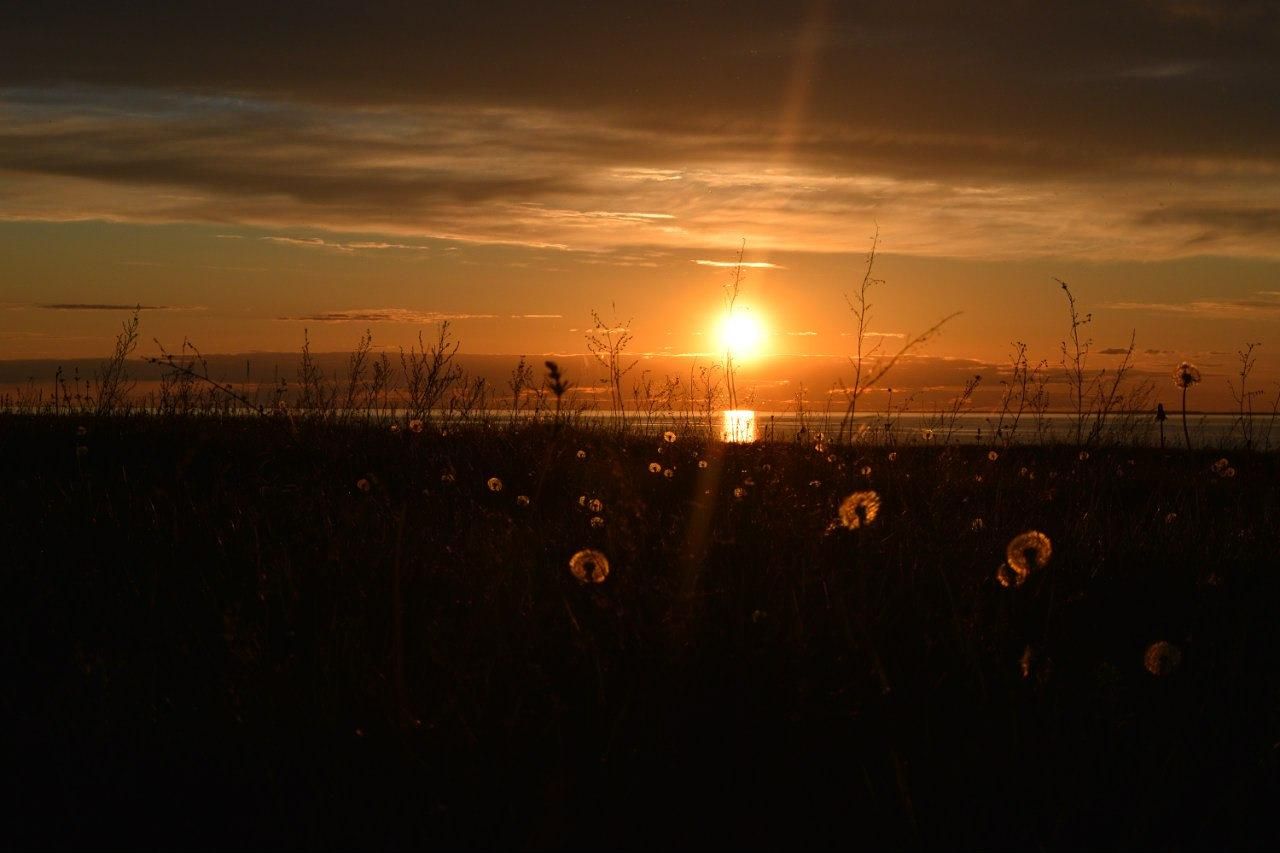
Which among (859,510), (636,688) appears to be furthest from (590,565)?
(859,510)

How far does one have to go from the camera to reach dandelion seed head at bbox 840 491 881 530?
345 cm

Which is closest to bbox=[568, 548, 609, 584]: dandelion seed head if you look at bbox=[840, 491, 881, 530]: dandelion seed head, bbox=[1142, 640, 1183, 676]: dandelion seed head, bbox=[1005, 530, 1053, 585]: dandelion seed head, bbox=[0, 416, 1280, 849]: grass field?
bbox=[0, 416, 1280, 849]: grass field

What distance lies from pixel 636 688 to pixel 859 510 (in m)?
1.38

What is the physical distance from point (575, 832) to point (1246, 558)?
327 cm

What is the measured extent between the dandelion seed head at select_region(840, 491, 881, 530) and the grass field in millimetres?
78

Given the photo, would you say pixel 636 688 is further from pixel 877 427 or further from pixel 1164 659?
pixel 877 427

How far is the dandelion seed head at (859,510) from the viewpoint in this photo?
345cm

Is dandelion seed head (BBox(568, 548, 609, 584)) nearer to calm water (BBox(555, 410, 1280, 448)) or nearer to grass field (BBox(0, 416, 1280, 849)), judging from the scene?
grass field (BBox(0, 416, 1280, 849))

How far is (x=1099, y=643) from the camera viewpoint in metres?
3.17

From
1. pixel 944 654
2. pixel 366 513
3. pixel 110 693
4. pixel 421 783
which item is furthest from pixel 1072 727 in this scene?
pixel 366 513

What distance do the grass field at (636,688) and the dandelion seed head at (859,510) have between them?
0.08 meters

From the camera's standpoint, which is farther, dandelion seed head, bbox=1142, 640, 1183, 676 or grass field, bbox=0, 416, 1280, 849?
dandelion seed head, bbox=1142, 640, 1183, 676

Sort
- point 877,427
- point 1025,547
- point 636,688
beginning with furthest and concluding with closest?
1. point 877,427
2. point 1025,547
3. point 636,688

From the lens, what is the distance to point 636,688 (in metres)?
2.60
